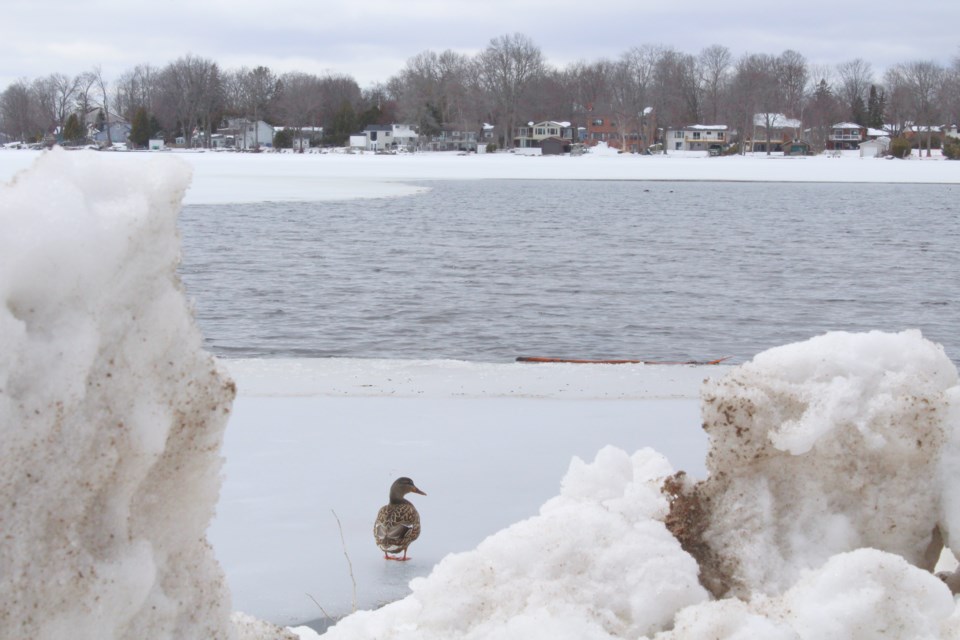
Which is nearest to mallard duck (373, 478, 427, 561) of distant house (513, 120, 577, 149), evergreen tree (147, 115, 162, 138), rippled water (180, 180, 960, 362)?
rippled water (180, 180, 960, 362)

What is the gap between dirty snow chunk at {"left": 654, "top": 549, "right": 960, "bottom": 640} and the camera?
6.70 ft

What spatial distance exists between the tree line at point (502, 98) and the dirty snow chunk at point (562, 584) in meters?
87.0

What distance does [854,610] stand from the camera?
6.77ft

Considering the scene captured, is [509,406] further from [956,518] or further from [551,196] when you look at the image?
[551,196]

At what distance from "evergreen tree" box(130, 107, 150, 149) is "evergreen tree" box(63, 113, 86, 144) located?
3546 millimetres

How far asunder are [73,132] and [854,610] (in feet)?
280

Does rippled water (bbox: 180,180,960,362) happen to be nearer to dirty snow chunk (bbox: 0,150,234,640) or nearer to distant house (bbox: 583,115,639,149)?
dirty snow chunk (bbox: 0,150,234,640)

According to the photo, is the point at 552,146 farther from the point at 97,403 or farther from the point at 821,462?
the point at 97,403

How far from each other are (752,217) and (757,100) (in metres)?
63.8

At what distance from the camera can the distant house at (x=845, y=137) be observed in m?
92.1

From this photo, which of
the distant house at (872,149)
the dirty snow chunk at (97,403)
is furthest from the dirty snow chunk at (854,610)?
the distant house at (872,149)

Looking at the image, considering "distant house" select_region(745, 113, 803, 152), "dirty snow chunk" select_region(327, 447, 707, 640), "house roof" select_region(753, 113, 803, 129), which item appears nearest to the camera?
"dirty snow chunk" select_region(327, 447, 707, 640)

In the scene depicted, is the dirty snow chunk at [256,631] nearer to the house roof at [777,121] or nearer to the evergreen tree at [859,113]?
the house roof at [777,121]

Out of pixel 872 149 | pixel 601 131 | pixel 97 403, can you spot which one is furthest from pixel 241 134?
pixel 97 403
